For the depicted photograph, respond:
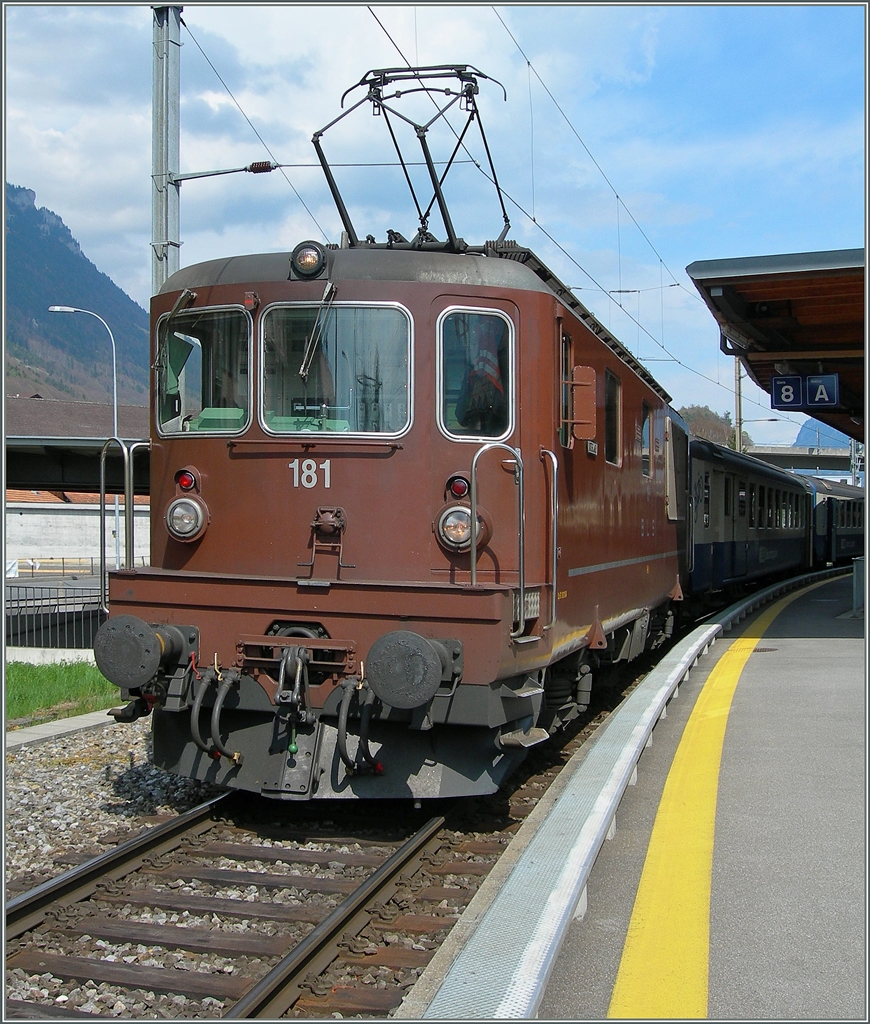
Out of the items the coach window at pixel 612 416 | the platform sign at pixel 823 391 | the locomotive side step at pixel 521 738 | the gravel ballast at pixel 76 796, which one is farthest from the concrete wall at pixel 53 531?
the locomotive side step at pixel 521 738

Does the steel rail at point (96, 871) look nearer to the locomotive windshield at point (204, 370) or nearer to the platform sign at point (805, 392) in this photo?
the locomotive windshield at point (204, 370)

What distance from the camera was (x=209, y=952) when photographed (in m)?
4.30

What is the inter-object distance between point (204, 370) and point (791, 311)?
1028 cm

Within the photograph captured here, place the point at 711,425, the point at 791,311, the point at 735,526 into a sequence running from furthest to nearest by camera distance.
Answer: the point at 711,425
the point at 735,526
the point at 791,311

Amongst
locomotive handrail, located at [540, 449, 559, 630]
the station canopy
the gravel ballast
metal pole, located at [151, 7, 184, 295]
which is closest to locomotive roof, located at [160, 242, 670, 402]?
locomotive handrail, located at [540, 449, 559, 630]

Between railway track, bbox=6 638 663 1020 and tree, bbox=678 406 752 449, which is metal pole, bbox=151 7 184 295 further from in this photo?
tree, bbox=678 406 752 449

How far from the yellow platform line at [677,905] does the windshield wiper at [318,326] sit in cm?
339

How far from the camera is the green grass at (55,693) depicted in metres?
11.3

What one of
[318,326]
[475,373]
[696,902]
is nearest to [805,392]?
[475,373]

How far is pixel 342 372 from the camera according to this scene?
6031 mm

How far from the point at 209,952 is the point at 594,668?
5.23 meters

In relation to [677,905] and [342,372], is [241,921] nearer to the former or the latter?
[677,905]

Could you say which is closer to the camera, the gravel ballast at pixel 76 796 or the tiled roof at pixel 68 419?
the gravel ballast at pixel 76 796

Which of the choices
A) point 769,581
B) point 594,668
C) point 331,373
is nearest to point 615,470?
point 594,668
